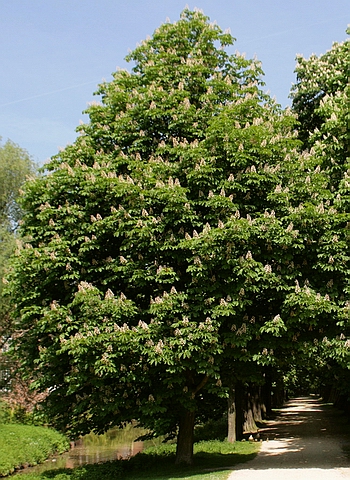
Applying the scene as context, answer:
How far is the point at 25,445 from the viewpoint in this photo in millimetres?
25688

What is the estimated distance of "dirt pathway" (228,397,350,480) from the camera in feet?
44.2

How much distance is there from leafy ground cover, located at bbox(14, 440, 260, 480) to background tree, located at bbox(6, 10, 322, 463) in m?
0.99

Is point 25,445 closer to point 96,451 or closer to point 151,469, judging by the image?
point 96,451

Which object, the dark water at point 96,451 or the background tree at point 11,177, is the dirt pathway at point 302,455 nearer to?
the dark water at point 96,451

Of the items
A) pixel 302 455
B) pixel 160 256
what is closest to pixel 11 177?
pixel 160 256

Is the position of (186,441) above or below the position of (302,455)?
above

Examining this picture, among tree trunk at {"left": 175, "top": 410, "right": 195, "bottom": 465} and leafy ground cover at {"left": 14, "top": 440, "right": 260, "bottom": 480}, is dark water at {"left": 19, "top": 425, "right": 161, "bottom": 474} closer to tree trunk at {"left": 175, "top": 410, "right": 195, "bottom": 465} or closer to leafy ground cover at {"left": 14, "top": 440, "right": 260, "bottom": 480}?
leafy ground cover at {"left": 14, "top": 440, "right": 260, "bottom": 480}

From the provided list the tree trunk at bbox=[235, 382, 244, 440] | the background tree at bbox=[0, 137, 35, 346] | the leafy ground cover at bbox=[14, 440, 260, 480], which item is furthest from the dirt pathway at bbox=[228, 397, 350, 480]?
the background tree at bbox=[0, 137, 35, 346]

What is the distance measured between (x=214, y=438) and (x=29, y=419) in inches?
481

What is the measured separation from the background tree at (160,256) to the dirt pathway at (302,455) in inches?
98.0

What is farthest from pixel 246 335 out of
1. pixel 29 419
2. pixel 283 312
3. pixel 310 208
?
pixel 29 419

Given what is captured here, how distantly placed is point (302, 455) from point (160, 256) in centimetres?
897

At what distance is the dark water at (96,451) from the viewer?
25922mm

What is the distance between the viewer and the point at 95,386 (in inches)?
582
